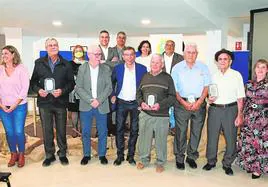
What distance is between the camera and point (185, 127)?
12.3ft

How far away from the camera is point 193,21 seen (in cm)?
625

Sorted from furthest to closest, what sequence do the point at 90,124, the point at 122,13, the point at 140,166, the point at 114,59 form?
1. the point at 122,13
2. the point at 114,59
3. the point at 90,124
4. the point at 140,166

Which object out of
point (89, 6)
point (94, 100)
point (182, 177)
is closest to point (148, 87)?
point (94, 100)

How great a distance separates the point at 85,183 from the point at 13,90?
1276mm

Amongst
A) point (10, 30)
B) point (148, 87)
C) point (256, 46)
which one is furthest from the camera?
point (10, 30)

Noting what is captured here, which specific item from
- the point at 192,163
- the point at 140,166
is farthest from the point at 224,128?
the point at 140,166

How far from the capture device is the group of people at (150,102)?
3.53 m

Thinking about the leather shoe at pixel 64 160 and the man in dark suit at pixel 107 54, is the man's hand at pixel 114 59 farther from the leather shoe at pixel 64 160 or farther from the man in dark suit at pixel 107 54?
the leather shoe at pixel 64 160

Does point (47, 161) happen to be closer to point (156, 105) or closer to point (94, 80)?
point (94, 80)

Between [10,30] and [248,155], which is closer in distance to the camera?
[248,155]

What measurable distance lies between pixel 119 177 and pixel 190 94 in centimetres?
115

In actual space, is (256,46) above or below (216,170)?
above

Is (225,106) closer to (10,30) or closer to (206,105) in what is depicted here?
(206,105)

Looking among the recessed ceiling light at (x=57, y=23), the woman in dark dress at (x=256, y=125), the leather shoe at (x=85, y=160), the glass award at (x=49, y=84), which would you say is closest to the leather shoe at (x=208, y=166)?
the woman in dark dress at (x=256, y=125)
